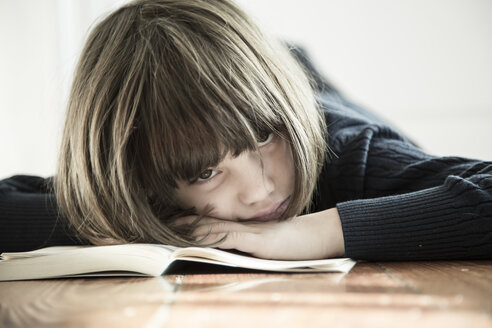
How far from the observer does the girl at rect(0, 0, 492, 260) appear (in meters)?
0.69

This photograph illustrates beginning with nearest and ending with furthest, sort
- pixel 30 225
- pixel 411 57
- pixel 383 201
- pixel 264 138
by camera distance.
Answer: pixel 383 201 < pixel 264 138 < pixel 30 225 < pixel 411 57

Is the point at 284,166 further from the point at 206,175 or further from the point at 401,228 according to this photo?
the point at 401,228

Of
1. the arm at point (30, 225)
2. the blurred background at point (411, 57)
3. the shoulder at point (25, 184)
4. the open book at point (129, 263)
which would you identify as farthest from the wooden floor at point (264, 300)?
the blurred background at point (411, 57)

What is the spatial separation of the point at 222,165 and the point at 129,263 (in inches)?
9.0

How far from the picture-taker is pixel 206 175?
80 centimetres

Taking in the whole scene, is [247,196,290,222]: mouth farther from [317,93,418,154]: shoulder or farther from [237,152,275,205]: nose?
[317,93,418,154]: shoulder

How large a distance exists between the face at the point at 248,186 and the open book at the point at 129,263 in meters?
0.18

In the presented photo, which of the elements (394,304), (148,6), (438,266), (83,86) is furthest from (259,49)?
(394,304)

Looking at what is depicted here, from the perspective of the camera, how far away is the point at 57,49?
6.86 feet

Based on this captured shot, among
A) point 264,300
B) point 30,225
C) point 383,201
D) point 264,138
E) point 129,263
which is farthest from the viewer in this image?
point 30,225

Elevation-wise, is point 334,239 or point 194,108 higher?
point 194,108

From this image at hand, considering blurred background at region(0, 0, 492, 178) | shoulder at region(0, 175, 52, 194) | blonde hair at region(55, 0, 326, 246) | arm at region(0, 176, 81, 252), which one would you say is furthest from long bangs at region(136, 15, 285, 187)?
blurred background at region(0, 0, 492, 178)

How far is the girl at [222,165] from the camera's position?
688 millimetres

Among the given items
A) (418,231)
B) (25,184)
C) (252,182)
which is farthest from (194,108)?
(25,184)
